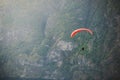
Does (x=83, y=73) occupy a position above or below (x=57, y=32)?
below

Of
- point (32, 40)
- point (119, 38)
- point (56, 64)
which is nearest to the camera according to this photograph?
point (119, 38)

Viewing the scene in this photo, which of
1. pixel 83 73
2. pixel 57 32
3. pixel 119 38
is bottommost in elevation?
pixel 83 73

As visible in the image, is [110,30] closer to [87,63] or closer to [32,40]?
[87,63]

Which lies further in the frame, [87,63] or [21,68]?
[21,68]

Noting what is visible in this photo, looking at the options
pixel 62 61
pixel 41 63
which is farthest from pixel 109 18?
pixel 41 63

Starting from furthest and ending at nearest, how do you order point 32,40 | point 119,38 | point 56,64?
point 32,40 < point 56,64 < point 119,38

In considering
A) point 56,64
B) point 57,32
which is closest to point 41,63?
point 56,64
